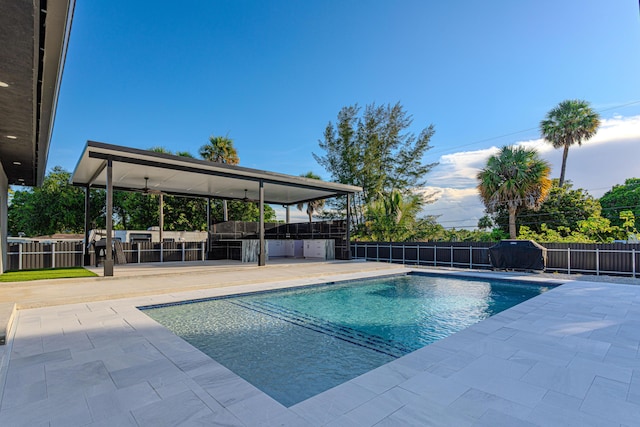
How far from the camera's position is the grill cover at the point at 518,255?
10055 mm

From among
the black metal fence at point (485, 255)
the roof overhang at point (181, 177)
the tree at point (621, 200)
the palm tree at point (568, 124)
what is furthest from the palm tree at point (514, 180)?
the tree at point (621, 200)

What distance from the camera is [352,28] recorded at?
45.0 ft

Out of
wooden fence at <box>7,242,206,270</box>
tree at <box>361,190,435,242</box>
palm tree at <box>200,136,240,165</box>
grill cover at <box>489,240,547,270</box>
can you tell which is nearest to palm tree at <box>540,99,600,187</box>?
tree at <box>361,190,435,242</box>

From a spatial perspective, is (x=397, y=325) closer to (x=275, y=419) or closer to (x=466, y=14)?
(x=275, y=419)

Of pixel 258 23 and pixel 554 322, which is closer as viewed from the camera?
pixel 554 322

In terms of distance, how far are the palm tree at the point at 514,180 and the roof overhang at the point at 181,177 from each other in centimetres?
599

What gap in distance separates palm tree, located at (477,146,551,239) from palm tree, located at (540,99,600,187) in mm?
9439

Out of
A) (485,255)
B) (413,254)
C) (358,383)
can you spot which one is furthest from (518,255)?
(358,383)

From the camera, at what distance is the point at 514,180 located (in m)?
14.2

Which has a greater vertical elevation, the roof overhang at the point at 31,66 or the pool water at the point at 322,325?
the roof overhang at the point at 31,66

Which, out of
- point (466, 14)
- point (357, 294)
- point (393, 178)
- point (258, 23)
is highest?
point (258, 23)

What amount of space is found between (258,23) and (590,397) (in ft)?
47.8

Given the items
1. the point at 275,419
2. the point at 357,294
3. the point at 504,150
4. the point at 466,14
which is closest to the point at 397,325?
the point at 357,294

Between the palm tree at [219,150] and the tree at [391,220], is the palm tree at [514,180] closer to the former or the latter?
the tree at [391,220]
